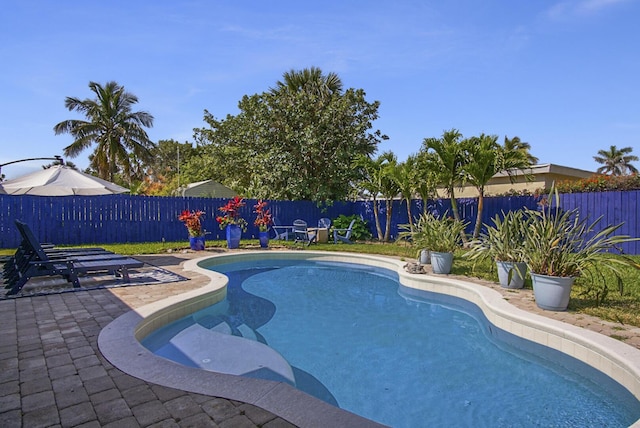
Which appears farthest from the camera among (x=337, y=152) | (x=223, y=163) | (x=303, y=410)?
(x=223, y=163)

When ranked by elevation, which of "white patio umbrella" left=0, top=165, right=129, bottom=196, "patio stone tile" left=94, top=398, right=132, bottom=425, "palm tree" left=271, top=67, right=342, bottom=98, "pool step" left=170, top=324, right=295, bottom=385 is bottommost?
"pool step" left=170, top=324, right=295, bottom=385

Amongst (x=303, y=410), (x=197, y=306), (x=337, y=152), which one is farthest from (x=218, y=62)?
(x=303, y=410)

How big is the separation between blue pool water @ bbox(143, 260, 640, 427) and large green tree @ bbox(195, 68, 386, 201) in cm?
941

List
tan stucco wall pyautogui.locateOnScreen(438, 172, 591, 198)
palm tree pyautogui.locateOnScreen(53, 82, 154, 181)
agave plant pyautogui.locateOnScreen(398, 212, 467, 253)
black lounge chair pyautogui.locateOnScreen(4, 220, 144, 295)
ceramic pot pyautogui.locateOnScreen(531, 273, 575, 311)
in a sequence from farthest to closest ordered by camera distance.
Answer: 1. palm tree pyautogui.locateOnScreen(53, 82, 154, 181)
2. tan stucco wall pyautogui.locateOnScreen(438, 172, 591, 198)
3. agave plant pyautogui.locateOnScreen(398, 212, 467, 253)
4. black lounge chair pyautogui.locateOnScreen(4, 220, 144, 295)
5. ceramic pot pyautogui.locateOnScreen(531, 273, 575, 311)

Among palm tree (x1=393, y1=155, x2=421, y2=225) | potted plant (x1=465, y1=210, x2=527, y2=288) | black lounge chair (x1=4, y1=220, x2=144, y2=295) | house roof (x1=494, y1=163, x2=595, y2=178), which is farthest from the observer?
house roof (x1=494, y1=163, x2=595, y2=178)

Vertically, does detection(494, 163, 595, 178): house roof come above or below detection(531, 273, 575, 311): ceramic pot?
above

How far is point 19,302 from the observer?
4.51 m

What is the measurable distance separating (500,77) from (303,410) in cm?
1112

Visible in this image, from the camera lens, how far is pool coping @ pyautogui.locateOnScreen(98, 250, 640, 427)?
2.18 m

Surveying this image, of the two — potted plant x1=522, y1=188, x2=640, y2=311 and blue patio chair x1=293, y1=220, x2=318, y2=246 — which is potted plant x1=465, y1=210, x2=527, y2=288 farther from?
blue patio chair x1=293, y1=220, x2=318, y2=246

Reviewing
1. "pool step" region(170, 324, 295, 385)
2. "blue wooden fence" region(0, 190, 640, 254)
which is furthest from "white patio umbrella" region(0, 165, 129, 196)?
"pool step" region(170, 324, 295, 385)

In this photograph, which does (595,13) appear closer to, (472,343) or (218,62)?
(472,343)

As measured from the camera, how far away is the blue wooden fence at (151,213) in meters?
10.4

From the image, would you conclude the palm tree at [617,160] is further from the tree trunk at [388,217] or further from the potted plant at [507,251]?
the potted plant at [507,251]
